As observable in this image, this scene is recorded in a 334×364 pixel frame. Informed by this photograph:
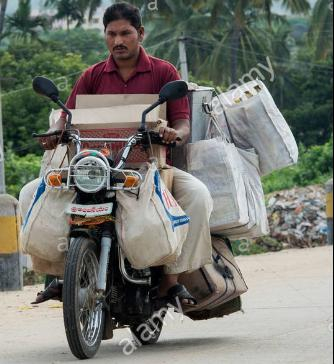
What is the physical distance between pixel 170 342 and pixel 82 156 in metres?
1.85

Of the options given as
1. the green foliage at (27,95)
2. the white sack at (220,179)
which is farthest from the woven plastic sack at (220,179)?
the green foliage at (27,95)

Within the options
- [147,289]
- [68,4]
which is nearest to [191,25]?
[68,4]

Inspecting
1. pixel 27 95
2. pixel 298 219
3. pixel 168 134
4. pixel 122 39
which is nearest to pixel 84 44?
pixel 27 95

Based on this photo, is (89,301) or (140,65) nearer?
(89,301)

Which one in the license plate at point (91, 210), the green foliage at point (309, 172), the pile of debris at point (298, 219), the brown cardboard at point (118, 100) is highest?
the brown cardboard at point (118, 100)

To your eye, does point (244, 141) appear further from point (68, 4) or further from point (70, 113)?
point (68, 4)

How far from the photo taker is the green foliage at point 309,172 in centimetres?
3534

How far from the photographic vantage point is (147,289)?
7.09 metres

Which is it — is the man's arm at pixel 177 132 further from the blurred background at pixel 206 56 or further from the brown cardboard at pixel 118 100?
the blurred background at pixel 206 56

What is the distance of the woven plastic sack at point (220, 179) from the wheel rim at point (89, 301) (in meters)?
1.08

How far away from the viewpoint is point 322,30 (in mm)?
56188

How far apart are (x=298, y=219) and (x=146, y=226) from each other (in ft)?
56.9

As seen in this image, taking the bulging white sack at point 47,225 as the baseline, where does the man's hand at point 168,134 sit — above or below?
above

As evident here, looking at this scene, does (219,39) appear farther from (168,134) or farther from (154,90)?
(168,134)
